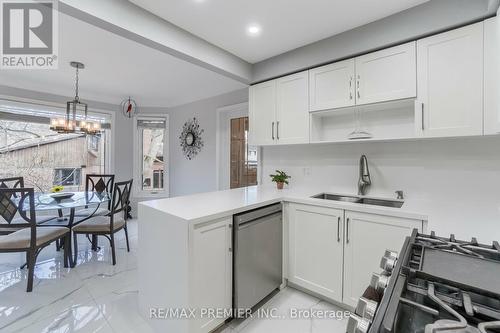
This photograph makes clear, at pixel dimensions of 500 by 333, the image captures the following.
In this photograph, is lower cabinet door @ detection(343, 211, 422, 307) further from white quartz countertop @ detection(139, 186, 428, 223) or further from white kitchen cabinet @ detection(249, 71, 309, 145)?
white kitchen cabinet @ detection(249, 71, 309, 145)

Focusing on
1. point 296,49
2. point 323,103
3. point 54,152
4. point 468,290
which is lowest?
point 468,290

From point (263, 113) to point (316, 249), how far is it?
67.5 inches

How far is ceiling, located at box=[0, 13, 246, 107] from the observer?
247 centimetres

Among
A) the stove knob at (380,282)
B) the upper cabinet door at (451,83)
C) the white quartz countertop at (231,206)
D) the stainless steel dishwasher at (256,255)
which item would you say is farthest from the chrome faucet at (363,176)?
the stove knob at (380,282)

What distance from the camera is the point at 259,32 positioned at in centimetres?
226

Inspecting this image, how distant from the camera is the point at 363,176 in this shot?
2.40 m

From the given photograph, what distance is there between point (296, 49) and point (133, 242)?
139 inches

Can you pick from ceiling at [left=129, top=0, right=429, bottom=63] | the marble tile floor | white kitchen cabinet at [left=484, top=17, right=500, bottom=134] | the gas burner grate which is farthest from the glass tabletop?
white kitchen cabinet at [left=484, top=17, right=500, bottom=134]

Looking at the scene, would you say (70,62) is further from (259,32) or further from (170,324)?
(170,324)

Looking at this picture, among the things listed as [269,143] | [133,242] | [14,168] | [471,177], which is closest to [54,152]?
[14,168]

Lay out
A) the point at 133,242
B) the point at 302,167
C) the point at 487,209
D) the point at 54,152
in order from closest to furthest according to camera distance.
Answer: the point at 487,209, the point at 302,167, the point at 133,242, the point at 54,152

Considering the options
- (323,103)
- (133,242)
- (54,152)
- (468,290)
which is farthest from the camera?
(54,152)

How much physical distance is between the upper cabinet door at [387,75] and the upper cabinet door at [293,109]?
561 mm

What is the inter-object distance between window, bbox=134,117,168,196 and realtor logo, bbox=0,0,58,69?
2.11 metres
